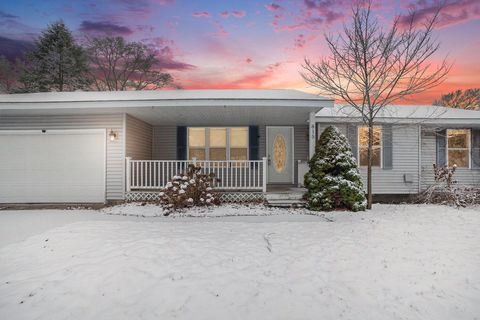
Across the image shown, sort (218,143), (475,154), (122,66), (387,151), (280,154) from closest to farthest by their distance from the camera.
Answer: (387,151)
(475,154)
(218,143)
(280,154)
(122,66)

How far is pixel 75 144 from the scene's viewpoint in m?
8.55

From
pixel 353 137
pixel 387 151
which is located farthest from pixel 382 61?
pixel 387 151

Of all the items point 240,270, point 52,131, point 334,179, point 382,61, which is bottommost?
point 240,270

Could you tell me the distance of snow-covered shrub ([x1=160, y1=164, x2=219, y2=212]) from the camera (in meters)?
7.33

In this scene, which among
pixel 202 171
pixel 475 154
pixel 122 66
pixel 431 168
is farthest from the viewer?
pixel 122 66

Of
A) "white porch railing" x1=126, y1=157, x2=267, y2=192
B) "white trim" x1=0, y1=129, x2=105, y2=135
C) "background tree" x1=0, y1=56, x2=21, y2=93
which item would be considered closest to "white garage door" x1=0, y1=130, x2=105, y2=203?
"white trim" x1=0, y1=129, x2=105, y2=135

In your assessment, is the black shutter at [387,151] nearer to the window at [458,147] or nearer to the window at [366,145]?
the window at [366,145]

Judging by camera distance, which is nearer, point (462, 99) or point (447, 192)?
point (447, 192)

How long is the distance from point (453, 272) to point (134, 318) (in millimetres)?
3839

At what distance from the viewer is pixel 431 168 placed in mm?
9727

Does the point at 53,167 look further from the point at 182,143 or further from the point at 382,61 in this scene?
the point at 382,61

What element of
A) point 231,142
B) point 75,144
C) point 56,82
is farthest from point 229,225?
point 56,82

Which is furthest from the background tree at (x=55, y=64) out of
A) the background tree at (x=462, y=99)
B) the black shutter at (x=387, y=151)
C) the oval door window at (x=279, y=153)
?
the background tree at (x=462, y=99)

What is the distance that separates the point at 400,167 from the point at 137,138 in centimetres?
938
